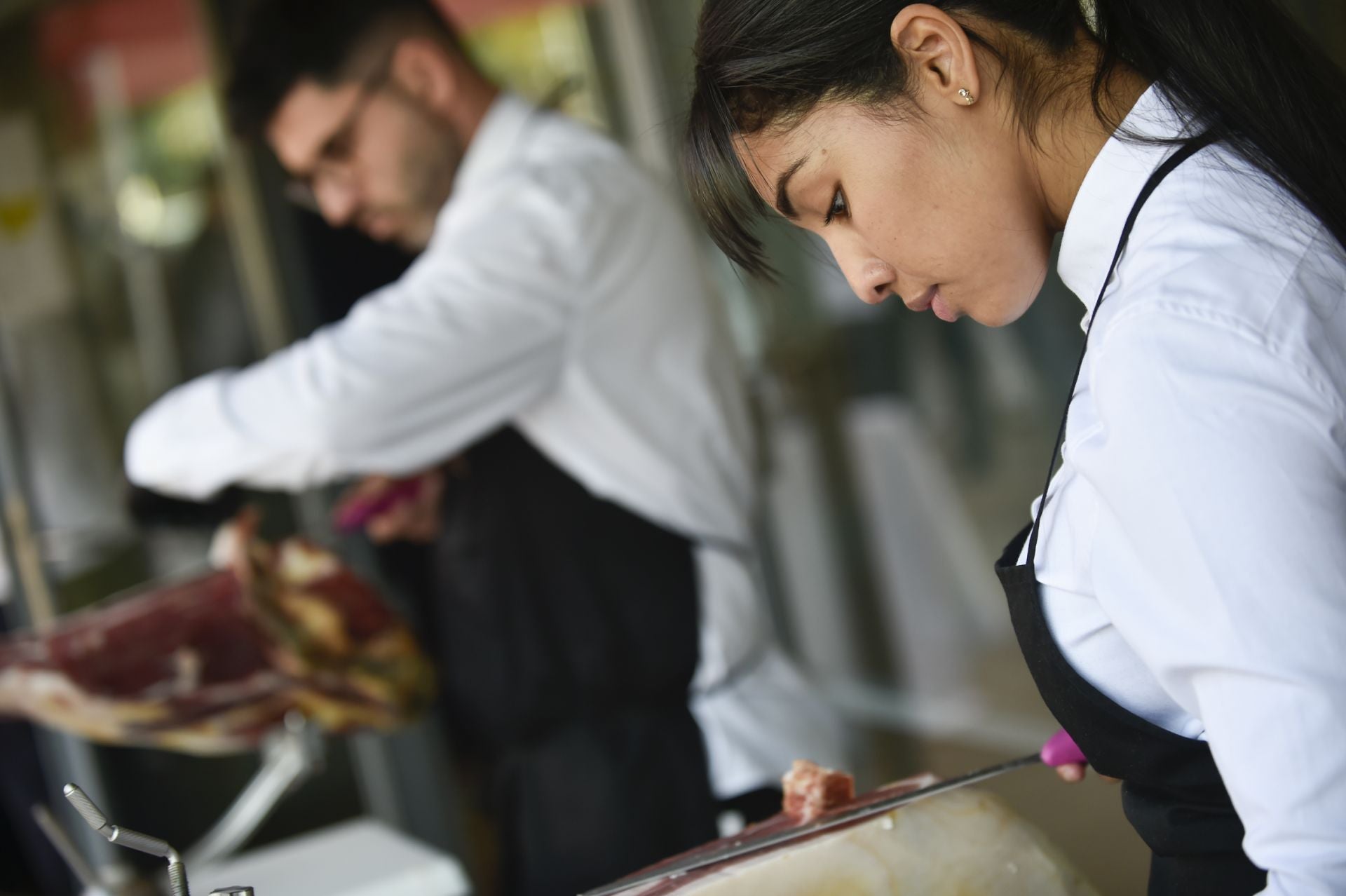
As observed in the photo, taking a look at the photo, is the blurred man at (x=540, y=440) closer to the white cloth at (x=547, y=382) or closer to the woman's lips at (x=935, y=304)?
the white cloth at (x=547, y=382)

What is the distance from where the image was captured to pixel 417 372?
5.62ft

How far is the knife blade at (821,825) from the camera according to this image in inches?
37.5

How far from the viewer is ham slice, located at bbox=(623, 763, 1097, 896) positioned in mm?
913

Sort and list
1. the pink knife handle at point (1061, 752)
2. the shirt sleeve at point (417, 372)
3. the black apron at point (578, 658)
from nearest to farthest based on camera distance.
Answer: the pink knife handle at point (1061, 752) < the shirt sleeve at point (417, 372) < the black apron at point (578, 658)

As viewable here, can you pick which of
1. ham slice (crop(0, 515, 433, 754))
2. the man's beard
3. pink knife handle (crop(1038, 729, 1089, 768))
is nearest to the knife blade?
pink knife handle (crop(1038, 729, 1089, 768))

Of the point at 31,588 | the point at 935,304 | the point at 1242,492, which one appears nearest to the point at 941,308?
the point at 935,304

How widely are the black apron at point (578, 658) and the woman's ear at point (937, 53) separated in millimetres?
1125

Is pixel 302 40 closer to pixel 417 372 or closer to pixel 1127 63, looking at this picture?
pixel 417 372

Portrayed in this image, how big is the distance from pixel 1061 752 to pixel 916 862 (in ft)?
0.49

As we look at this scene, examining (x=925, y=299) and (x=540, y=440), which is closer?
(x=925, y=299)

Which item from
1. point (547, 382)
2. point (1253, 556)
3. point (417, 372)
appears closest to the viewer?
point (1253, 556)

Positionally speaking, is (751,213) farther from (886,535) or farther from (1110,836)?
(886,535)

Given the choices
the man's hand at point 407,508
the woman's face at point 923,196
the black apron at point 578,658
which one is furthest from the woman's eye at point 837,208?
the man's hand at point 407,508

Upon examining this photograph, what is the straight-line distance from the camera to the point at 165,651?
1.91 m
